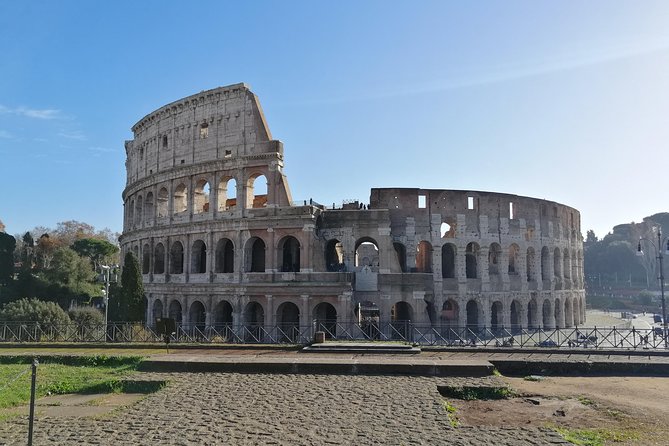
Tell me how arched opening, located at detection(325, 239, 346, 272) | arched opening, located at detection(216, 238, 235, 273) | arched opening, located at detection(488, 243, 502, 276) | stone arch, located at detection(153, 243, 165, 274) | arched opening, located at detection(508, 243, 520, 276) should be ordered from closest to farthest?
arched opening, located at detection(325, 239, 346, 272)
arched opening, located at detection(216, 238, 235, 273)
arched opening, located at detection(488, 243, 502, 276)
arched opening, located at detection(508, 243, 520, 276)
stone arch, located at detection(153, 243, 165, 274)

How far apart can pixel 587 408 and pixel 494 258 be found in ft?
90.5

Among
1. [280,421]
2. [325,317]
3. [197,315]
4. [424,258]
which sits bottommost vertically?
[280,421]

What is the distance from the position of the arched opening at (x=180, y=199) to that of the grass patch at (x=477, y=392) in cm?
2658

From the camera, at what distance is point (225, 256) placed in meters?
33.7

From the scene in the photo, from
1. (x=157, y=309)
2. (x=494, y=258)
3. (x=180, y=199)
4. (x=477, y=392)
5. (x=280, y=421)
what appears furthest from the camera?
(x=494, y=258)

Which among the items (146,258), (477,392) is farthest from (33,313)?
(477,392)

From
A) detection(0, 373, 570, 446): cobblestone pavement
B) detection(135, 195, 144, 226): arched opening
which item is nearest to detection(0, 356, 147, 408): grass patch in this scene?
detection(0, 373, 570, 446): cobblestone pavement

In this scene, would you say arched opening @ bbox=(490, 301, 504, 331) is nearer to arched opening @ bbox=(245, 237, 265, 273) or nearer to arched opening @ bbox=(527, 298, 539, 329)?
arched opening @ bbox=(527, 298, 539, 329)

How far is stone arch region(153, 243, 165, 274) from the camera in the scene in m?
36.2

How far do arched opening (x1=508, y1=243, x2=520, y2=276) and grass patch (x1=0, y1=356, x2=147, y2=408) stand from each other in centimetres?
2769

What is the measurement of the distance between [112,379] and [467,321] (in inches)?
1014

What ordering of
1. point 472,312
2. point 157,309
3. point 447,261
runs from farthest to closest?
point 157,309
point 447,261
point 472,312

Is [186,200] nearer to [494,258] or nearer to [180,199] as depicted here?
[180,199]

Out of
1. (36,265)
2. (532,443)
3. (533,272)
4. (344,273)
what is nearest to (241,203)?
(344,273)
